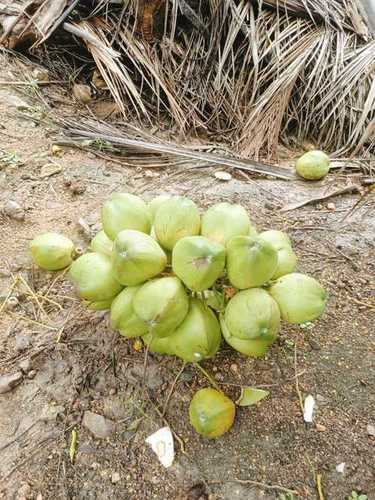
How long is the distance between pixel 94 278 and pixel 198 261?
0.39 m

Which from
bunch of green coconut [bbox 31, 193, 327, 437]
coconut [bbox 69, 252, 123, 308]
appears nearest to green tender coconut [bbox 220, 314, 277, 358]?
bunch of green coconut [bbox 31, 193, 327, 437]

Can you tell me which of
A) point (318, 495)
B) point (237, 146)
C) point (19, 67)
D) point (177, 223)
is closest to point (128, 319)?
point (177, 223)

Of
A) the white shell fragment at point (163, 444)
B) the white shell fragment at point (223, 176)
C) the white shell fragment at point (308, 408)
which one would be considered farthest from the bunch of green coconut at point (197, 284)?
the white shell fragment at point (223, 176)

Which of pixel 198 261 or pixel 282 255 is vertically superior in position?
pixel 198 261

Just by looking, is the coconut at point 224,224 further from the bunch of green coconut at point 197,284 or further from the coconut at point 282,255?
the coconut at point 282,255

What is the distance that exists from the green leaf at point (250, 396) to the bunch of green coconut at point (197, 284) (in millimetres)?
67

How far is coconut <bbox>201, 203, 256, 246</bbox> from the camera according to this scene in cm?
132

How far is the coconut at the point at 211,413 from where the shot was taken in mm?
1380

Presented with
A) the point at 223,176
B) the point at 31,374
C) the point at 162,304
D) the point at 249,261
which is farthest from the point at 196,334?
the point at 223,176

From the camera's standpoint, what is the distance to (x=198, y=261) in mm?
1196

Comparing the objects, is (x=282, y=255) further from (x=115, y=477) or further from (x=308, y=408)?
(x=115, y=477)

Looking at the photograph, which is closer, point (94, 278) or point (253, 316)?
point (253, 316)

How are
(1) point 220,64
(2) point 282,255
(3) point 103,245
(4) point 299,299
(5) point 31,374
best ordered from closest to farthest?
(4) point 299,299 → (2) point 282,255 → (3) point 103,245 → (5) point 31,374 → (1) point 220,64

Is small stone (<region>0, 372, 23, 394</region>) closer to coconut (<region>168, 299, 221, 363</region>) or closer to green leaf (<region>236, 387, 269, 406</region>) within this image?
coconut (<region>168, 299, 221, 363</region>)
